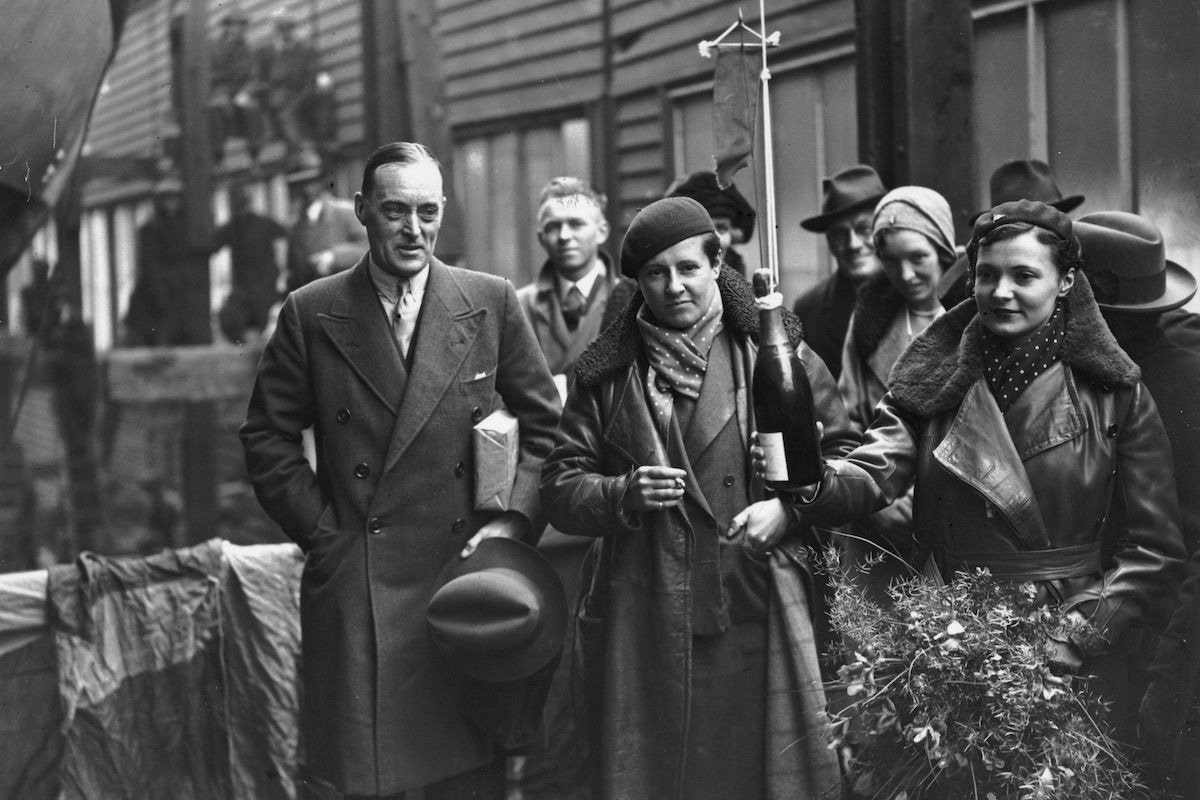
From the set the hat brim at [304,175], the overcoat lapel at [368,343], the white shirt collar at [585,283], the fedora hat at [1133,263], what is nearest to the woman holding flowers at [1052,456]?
the fedora hat at [1133,263]

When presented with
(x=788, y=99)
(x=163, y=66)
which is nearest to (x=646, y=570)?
(x=788, y=99)

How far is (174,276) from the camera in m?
13.1

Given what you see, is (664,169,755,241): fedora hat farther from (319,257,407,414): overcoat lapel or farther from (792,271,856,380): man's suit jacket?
(319,257,407,414): overcoat lapel

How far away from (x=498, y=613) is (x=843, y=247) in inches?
89.1

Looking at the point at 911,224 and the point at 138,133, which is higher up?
the point at 138,133

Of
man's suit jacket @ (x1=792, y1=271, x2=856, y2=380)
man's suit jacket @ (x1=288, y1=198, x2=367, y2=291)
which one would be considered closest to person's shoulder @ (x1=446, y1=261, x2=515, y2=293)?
man's suit jacket @ (x1=792, y1=271, x2=856, y2=380)

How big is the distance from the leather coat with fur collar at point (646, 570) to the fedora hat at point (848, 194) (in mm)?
1582

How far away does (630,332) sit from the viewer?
12.8ft

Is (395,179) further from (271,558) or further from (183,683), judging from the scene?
(183,683)

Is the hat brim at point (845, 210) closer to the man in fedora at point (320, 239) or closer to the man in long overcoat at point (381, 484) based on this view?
the man in long overcoat at point (381, 484)

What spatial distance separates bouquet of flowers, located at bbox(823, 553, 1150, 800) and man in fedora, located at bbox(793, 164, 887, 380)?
215 centimetres

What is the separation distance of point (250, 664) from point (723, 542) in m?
2.16

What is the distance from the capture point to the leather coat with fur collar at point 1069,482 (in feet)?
11.5

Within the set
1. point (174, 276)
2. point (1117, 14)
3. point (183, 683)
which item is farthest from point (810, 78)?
point (174, 276)
